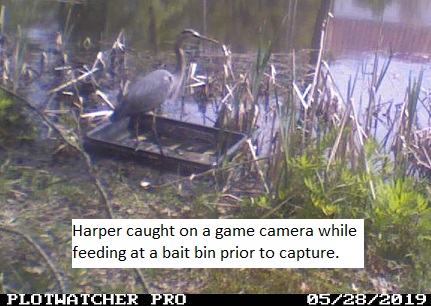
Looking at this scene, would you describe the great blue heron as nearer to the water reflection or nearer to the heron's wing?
the heron's wing

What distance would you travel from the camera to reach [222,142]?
4.76m

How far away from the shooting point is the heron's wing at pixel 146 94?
5074 mm

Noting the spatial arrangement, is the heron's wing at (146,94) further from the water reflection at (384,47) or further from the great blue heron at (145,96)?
the water reflection at (384,47)

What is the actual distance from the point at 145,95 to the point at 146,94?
0.04 feet

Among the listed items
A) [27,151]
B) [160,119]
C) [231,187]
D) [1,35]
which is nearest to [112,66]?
[1,35]

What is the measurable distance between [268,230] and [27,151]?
2.41m

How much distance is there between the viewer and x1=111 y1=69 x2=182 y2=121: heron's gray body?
5074mm

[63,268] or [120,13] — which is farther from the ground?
[120,13]

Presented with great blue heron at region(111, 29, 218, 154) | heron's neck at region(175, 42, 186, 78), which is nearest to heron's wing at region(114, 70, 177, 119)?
great blue heron at region(111, 29, 218, 154)

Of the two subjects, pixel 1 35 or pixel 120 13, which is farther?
pixel 120 13

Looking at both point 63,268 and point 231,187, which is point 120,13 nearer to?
point 231,187

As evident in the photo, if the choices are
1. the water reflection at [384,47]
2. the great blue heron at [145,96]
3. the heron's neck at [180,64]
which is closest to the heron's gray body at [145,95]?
the great blue heron at [145,96]
